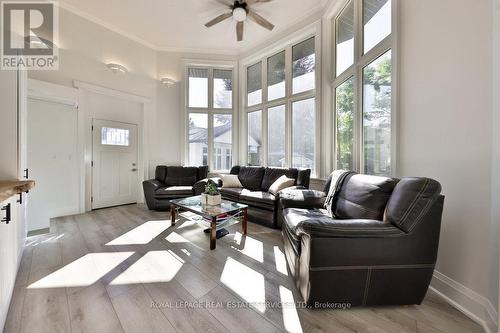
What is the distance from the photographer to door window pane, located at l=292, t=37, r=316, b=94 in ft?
13.3

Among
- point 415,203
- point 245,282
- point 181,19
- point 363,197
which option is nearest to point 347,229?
→ point 415,203

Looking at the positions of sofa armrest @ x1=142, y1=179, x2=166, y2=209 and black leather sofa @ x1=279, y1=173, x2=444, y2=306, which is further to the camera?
sofa armrest @ x1=142, y1=179, x2=166, y2=209

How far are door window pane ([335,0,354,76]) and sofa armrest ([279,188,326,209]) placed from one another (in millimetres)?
2067

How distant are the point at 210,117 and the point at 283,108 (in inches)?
75.6

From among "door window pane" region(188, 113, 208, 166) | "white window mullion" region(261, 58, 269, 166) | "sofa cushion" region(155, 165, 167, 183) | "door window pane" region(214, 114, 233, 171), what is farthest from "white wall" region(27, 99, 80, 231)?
"white window mullion" region(261, 58, 269, 166)

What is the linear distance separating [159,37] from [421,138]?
528 centimetres

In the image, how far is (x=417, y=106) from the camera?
1.88 meters

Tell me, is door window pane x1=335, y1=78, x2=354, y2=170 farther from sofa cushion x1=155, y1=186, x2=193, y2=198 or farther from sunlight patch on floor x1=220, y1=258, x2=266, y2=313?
sofa cushion x1=155, y1=186, x2=193, y2=198

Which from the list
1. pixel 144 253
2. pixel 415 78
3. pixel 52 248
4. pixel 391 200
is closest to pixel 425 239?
pixel 391 200

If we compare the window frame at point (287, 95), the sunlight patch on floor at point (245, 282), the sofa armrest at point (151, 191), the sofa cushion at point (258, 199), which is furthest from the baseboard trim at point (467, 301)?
the sofa armrest at point (151, 191)

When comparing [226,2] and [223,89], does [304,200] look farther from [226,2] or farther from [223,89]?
[223,89]

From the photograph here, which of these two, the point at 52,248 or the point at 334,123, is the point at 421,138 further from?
the point at 52,248

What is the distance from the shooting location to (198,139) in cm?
534

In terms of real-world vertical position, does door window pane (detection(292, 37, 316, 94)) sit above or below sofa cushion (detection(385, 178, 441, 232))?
above
